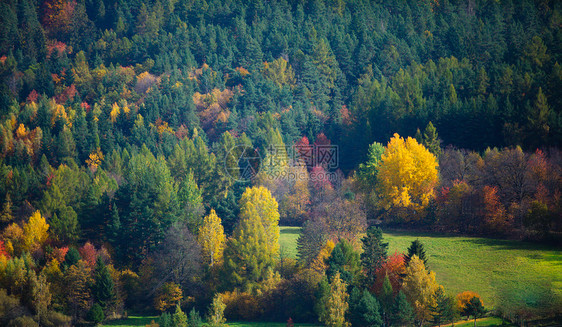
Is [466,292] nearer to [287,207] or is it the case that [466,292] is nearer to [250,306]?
[250,306]

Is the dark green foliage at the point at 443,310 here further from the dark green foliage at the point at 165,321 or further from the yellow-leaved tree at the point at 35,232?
the yellow-leaved tree at the point at 35,232

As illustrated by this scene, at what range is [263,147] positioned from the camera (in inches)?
3949

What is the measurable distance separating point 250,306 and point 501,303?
23075mm

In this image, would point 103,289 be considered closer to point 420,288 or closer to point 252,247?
point 252,247

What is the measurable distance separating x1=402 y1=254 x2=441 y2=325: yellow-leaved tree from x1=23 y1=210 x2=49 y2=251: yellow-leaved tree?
1732 inches

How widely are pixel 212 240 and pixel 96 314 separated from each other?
1443 centimetres

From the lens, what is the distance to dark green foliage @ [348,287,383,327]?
55.3 meters

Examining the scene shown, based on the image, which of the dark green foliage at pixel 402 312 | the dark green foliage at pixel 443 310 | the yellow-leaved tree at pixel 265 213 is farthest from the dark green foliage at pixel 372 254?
the yellow-leaved tree at pixel 265 213

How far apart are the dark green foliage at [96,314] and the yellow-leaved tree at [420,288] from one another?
1179 inches

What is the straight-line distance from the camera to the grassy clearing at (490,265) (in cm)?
5819

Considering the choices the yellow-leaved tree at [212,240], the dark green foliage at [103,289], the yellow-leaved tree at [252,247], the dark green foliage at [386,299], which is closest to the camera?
the dark green foliage at [386,299]

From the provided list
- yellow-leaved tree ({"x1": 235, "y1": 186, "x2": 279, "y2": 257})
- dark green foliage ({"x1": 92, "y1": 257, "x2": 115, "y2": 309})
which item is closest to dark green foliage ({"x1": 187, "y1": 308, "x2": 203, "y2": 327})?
dark green foliage ({"x1": 92, "y1": 257, "x2": 115, "y2": 309})

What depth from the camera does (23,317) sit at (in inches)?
2532

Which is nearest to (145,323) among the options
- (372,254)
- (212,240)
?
(212,240)
